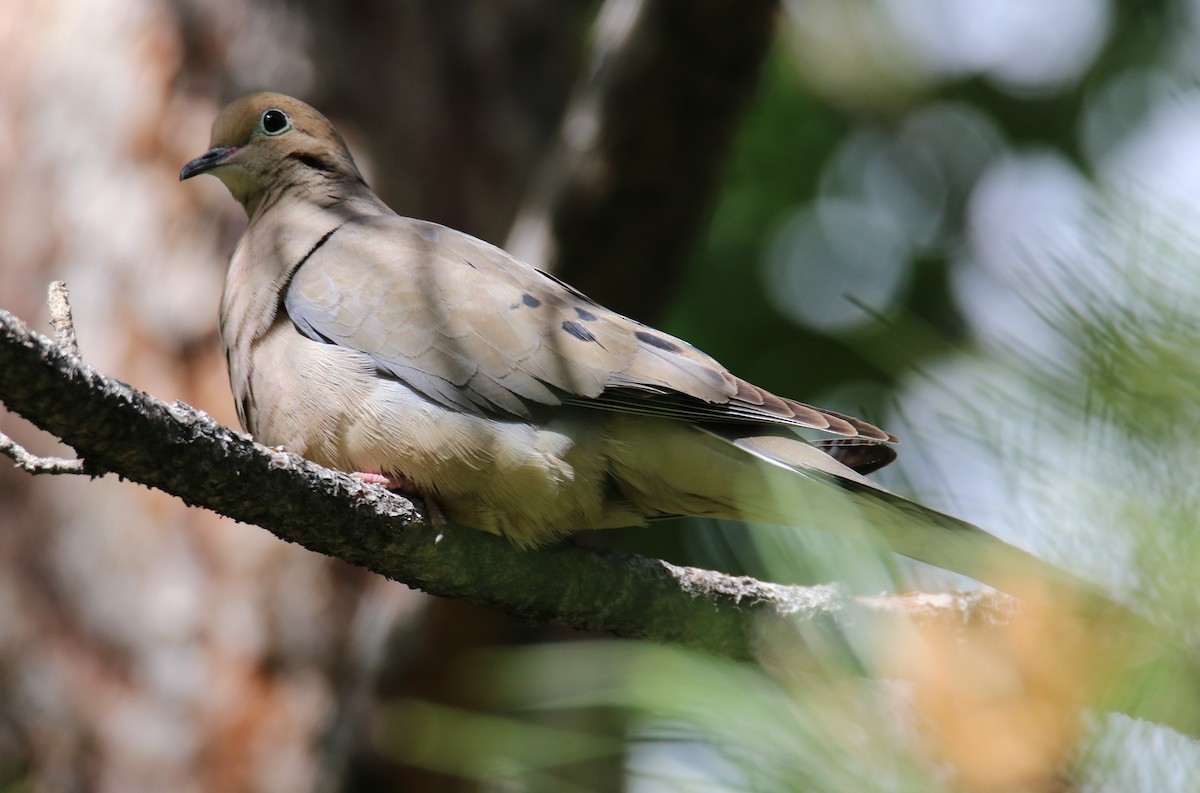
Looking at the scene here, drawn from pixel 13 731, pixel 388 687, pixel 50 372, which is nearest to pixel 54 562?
pixel 13 731

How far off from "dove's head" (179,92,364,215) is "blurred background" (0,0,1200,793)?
70 centimetres

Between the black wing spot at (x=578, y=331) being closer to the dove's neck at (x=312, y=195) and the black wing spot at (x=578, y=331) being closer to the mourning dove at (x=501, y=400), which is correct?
the mourning dove at (x=501, y=400)

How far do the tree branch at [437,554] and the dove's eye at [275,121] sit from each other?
1.77m

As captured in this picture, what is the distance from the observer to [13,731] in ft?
12.8

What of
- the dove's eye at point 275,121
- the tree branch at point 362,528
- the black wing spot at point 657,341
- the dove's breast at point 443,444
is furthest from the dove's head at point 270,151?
the tree branch at point 362,528

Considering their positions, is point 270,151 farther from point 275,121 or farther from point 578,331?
point 578,331

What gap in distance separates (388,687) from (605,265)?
62.7 inches

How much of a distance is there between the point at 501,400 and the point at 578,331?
0.27 metres

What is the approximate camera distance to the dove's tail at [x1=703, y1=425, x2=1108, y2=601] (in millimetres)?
1345

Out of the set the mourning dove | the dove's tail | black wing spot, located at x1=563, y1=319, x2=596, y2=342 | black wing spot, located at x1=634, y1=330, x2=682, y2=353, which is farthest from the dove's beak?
the dove's tail

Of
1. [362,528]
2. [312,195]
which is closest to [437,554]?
[362,528]

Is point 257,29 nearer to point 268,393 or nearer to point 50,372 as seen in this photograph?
point 268,393

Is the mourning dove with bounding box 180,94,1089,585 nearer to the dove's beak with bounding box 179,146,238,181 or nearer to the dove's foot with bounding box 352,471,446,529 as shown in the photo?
the dove's foot with bounding box 352,471,446,529

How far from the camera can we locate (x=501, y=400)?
2.73m
